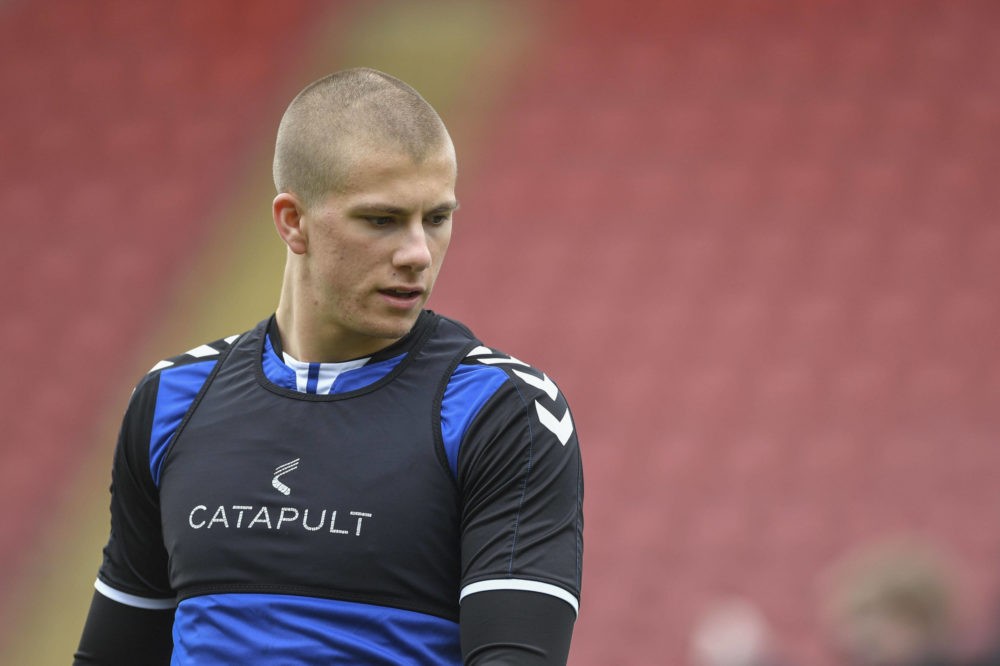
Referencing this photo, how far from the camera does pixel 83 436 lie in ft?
24.8

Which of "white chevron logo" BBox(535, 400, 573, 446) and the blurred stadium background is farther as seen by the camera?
the blurred stadium background

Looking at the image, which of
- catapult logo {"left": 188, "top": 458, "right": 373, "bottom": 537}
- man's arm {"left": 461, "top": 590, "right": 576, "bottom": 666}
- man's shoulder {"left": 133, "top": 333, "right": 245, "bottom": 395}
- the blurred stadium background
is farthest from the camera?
the blurred stadium background

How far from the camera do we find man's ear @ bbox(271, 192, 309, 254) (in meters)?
1.70

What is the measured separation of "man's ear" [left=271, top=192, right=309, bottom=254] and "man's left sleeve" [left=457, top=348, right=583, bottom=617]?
0.33 m

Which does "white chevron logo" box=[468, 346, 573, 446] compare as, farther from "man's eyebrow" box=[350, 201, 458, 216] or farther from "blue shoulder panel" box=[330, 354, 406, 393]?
"man's eyebrow" box=[350, 201, 458, 216]

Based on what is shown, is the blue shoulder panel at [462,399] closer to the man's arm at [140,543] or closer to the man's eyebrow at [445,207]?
the man's eyebrow at [445,207]

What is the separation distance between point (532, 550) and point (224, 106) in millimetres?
7528

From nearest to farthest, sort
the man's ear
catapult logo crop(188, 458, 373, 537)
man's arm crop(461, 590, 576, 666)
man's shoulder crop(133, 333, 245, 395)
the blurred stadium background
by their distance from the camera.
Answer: man's arm crop(461, 590, 576, 666) < catapult logo crop(188, 458, 373, 537) < the man's ear < man's shoulder crop(133, 333, 245, 395) < the blurred stadium background

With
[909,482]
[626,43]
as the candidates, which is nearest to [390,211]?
[909,482]

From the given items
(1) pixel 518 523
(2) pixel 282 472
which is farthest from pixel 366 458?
(1) pixel 518 523

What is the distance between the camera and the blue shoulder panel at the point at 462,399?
5.24ft

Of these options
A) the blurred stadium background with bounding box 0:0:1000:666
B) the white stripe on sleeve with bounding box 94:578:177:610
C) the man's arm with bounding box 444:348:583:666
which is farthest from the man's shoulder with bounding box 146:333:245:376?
the blurred stadium background with bounding box 0:0:1000:666

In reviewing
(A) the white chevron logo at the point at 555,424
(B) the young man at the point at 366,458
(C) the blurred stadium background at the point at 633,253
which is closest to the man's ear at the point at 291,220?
(B) the young man at the point at 366,458

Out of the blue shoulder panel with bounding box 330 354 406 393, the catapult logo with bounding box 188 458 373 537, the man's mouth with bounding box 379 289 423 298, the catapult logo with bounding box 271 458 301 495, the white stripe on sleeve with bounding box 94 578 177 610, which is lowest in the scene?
the white stripe on sleeve with bounding box 94 578 177 610
